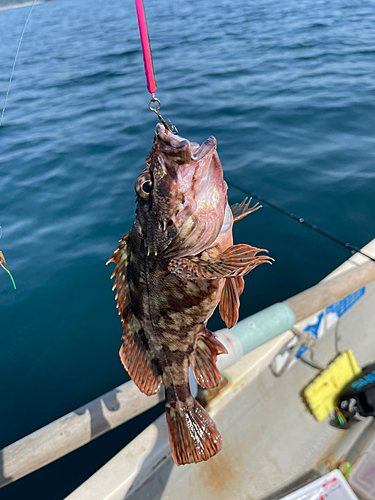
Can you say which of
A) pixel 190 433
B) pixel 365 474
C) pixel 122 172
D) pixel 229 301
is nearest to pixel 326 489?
pixel 365 474

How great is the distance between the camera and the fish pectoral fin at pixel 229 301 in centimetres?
236

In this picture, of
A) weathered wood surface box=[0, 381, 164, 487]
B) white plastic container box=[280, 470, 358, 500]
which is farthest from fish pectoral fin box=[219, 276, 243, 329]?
white plastic container box=[280, 470, 358, 500]

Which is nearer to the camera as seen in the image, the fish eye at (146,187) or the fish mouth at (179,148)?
the fish mouth at (179,148)

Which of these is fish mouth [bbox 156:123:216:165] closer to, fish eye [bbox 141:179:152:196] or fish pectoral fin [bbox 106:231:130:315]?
fish eye [bbox 141:179:152:196]

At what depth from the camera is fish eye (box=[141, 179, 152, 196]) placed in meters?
2.19

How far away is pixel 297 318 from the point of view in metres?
4.49

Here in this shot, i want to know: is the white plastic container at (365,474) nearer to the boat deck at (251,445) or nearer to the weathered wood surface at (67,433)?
the boat deck at (251,445)

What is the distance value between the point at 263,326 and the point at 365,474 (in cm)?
204

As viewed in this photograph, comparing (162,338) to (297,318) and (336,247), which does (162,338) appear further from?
(336,247)

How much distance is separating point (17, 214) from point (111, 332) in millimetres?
4649

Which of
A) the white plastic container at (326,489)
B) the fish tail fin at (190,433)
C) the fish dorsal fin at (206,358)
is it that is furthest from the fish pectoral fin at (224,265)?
the white plastic container at (326,489)

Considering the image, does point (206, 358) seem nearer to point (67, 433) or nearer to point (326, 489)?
point (67, 433)

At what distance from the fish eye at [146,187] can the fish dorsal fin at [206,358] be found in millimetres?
1059

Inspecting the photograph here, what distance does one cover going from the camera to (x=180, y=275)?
2055 millimetres
